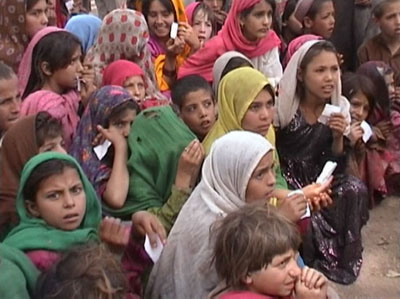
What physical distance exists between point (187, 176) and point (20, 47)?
78.2 inches

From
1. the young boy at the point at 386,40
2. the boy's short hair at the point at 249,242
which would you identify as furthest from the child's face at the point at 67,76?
the young boy at the point at 386,40

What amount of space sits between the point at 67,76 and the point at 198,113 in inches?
32.0

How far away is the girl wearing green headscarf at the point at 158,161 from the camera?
3.28 m

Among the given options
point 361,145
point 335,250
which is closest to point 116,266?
point 335,250

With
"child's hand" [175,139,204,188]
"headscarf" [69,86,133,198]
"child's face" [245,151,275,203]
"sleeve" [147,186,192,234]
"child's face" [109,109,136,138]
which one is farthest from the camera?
"child's face" [109,109,136,138]

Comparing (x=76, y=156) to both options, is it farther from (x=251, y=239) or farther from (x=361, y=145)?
(x=361, y=145)

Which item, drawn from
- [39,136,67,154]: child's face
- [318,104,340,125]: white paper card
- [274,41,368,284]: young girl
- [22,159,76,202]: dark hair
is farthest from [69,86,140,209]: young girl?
[318,104,340,125]: white paper card

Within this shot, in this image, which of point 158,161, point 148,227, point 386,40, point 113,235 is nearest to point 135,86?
point 158,161

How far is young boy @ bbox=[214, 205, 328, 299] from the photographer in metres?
2.45

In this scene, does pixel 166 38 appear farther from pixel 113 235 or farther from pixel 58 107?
pixel 113 235

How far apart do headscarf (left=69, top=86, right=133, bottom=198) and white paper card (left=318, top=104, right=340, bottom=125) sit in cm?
116

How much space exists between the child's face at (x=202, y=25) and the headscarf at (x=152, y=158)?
7.17 ft

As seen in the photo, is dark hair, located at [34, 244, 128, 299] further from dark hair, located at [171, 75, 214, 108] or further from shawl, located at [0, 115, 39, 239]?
dark hair, located at [171, 75, 214, 108]

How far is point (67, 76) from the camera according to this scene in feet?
13.2
